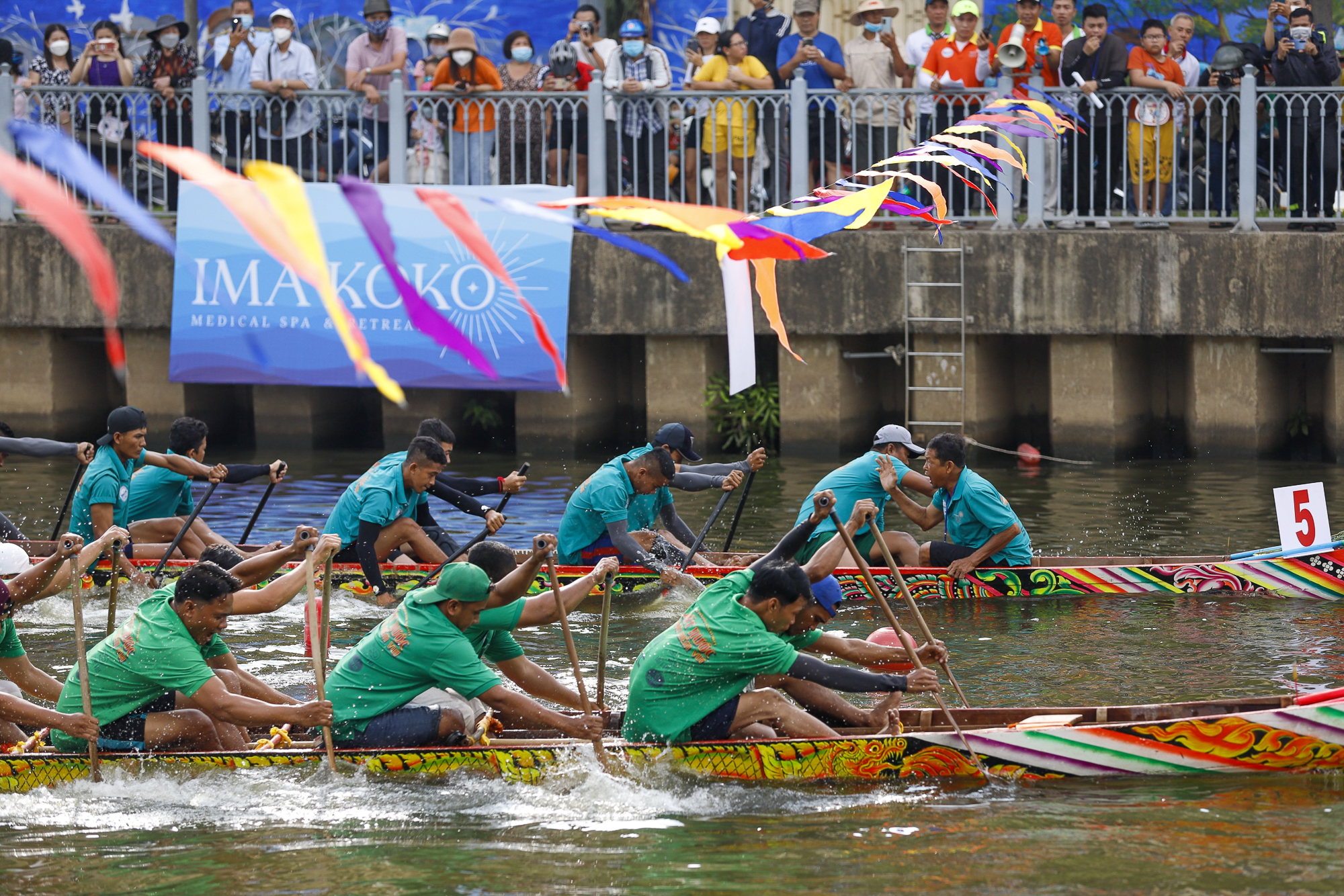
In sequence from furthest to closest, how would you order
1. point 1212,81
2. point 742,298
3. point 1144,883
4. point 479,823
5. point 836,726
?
point 1212,81
point 742,298
point 836,726
point 479,823
point 1144,883

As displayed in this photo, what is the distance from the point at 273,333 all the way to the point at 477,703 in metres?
10.2

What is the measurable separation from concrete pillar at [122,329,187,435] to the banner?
0.88m

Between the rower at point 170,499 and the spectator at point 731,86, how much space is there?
20.8 feet

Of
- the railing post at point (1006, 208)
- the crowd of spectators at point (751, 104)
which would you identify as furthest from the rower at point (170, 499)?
the railing post at point (1006, 208)

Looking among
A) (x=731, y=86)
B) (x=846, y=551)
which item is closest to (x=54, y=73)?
(x=731, y=86)

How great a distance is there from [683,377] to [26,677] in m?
10.5

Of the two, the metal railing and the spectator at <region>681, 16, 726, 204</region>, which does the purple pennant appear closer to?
the metal railing

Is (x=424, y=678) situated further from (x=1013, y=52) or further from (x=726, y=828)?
(x=1013, y=52)

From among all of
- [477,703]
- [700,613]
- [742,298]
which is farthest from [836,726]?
[742,298]

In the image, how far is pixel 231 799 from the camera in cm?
836

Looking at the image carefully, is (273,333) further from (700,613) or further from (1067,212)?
(700,613)

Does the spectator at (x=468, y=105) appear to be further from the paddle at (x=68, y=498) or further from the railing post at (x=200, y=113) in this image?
the paddle at (x=68, y=498)

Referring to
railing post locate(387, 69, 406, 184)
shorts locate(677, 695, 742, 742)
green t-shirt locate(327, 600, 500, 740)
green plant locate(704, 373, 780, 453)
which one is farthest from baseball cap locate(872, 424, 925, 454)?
railing post locate(387, 69, 406, 184)

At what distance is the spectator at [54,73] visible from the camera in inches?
733
